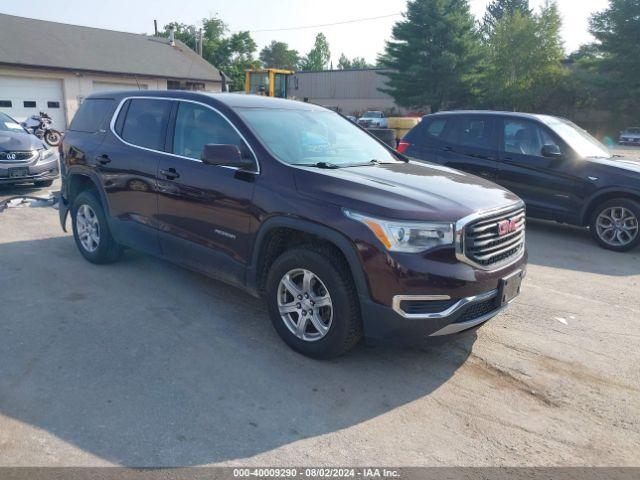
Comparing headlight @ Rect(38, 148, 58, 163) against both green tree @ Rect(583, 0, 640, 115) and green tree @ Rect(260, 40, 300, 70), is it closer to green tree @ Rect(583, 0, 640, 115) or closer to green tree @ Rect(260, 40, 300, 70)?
green tree @ Rect(583, 0, 640, 115)

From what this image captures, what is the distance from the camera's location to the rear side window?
5770 millimetres

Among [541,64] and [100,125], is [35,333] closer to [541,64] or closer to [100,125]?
[100,125]

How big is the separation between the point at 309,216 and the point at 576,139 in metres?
6.11

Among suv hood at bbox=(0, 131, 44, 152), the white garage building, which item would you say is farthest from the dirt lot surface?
the white garage building

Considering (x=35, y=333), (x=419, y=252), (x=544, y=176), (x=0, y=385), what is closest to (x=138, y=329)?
(x=35, y=333)

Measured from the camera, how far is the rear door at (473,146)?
8484 mm

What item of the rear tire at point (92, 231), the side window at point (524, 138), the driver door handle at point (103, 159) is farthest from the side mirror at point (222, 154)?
the side window at point (524, 138)

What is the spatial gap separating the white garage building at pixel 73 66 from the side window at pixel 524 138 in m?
14.7

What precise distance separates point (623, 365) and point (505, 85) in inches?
1597

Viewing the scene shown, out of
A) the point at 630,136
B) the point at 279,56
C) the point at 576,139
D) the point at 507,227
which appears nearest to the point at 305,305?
the point at 507,227

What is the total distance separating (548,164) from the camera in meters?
7.89

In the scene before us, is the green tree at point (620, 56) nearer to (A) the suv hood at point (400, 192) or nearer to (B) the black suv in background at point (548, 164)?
(B) the black suv in background at point (548, 164)

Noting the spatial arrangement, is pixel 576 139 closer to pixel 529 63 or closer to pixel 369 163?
pixel 369 163

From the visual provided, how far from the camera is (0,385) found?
3.48m
